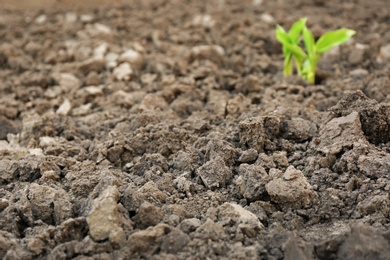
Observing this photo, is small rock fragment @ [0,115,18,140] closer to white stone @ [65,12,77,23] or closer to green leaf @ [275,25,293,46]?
green leaf @ [275,25,293,46]

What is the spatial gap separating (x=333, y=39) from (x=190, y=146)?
35.6 inches

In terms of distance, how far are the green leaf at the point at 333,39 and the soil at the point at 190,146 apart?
0.45 ft

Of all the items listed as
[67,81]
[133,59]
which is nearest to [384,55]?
[133,59]

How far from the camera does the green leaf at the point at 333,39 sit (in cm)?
224

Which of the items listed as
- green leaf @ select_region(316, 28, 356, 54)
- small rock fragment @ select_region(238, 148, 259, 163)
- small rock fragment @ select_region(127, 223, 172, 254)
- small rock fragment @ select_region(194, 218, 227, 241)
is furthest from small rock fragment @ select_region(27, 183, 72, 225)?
green leaf @ select_region(316, 28, 356, 54)

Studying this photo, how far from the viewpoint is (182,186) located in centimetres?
150

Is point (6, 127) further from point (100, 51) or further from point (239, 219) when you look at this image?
point (239, 219)

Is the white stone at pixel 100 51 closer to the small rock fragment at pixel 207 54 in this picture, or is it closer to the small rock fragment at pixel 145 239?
the small rock fragment at pixel 207 54

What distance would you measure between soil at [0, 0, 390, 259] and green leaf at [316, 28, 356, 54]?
137mm

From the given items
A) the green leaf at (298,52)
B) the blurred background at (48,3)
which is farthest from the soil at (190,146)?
the blurred background at (48,3)

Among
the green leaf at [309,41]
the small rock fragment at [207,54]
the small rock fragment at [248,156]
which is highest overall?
the green leaf at [309,41]

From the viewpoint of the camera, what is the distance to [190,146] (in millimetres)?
1729

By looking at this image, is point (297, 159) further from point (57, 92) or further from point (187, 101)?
point (57, 92)

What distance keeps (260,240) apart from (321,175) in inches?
13.0
